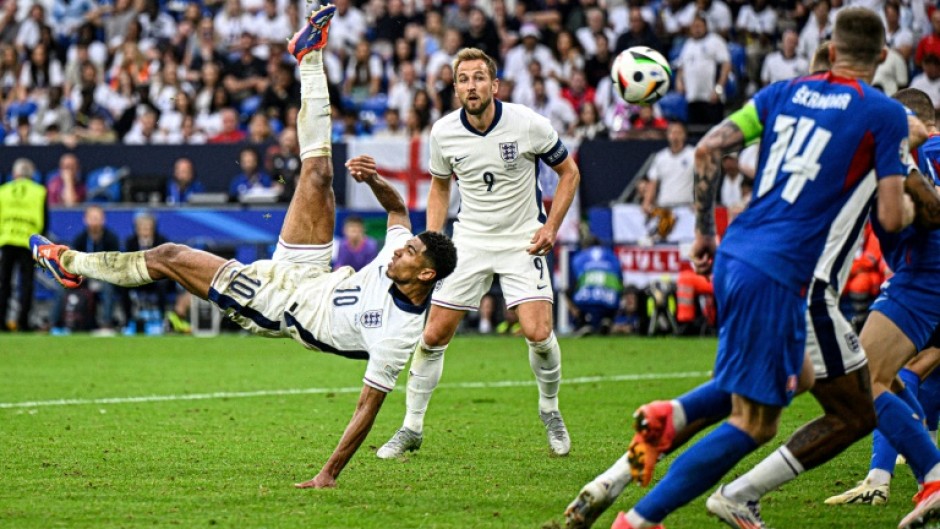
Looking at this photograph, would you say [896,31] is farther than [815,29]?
No

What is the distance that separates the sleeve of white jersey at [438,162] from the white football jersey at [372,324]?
1702mm

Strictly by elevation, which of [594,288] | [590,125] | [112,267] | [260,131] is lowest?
[594,288]

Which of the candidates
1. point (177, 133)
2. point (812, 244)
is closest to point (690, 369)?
point (812, 244)

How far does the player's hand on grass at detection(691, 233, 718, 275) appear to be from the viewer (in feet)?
19.2

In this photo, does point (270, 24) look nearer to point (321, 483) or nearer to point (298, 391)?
point (298, 391)

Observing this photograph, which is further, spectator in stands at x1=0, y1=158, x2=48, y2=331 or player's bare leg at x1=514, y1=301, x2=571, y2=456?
spectator in stands at x1=0, y1=158, x2=48, y2=331

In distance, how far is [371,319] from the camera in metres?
7.86

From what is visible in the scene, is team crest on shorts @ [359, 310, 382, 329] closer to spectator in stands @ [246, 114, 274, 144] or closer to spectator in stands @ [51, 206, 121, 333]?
spectator in stands @ [51, 206, 121, 333]

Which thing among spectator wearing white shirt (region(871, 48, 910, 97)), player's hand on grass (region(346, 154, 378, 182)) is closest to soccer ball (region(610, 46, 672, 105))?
player's hand on grass (region(346, 154, 378, 182))

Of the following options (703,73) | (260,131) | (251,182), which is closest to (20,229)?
(251,182)

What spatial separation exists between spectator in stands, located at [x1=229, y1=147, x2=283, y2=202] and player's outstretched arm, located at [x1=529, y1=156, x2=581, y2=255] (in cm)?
1218

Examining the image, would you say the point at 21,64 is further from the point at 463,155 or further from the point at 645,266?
the point at 463,155

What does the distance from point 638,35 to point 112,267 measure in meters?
14.3

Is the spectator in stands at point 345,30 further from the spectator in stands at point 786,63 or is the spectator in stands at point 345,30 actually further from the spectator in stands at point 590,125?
the spectator in stands at point 786,63
